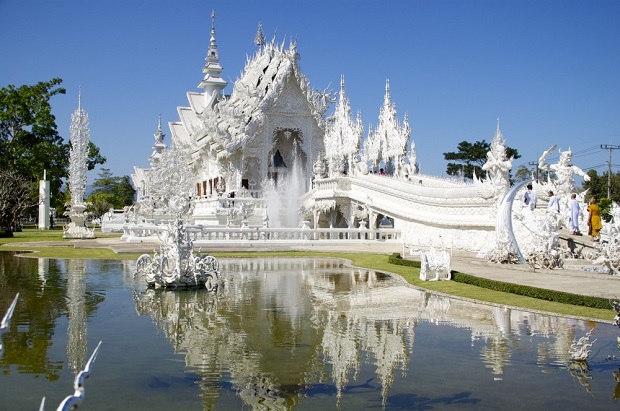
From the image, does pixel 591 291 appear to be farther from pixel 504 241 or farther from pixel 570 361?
pixel 504 241

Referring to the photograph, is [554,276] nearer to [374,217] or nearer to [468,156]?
[374,217]

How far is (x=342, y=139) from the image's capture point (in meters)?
34.3

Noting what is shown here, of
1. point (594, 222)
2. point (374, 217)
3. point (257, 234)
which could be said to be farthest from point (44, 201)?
point (594, 222)

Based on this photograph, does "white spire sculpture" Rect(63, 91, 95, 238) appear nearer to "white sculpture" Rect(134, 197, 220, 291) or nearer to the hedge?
"white sculpture" Rect(134, 197, 220, 291)

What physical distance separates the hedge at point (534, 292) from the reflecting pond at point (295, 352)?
95 centimetres

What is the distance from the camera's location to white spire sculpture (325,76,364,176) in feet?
109

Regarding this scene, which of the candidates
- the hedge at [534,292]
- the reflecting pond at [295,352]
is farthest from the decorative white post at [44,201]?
the hedge at [534,292]

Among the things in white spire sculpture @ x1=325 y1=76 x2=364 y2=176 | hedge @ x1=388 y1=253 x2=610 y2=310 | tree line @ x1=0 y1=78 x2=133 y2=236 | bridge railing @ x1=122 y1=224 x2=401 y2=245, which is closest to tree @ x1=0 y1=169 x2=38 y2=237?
tree line @ x1=0 y1=78 x2=133 y2=236

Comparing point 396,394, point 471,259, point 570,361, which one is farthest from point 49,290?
point 471,259

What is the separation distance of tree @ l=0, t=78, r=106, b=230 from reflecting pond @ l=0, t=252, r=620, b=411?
39.7m

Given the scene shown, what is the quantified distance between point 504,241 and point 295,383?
37.1 feet

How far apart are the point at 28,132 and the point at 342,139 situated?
27.9 metres

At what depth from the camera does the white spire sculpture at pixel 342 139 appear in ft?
109

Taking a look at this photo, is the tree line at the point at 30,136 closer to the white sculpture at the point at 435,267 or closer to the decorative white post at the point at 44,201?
the decorative white post at the point at 44,201
